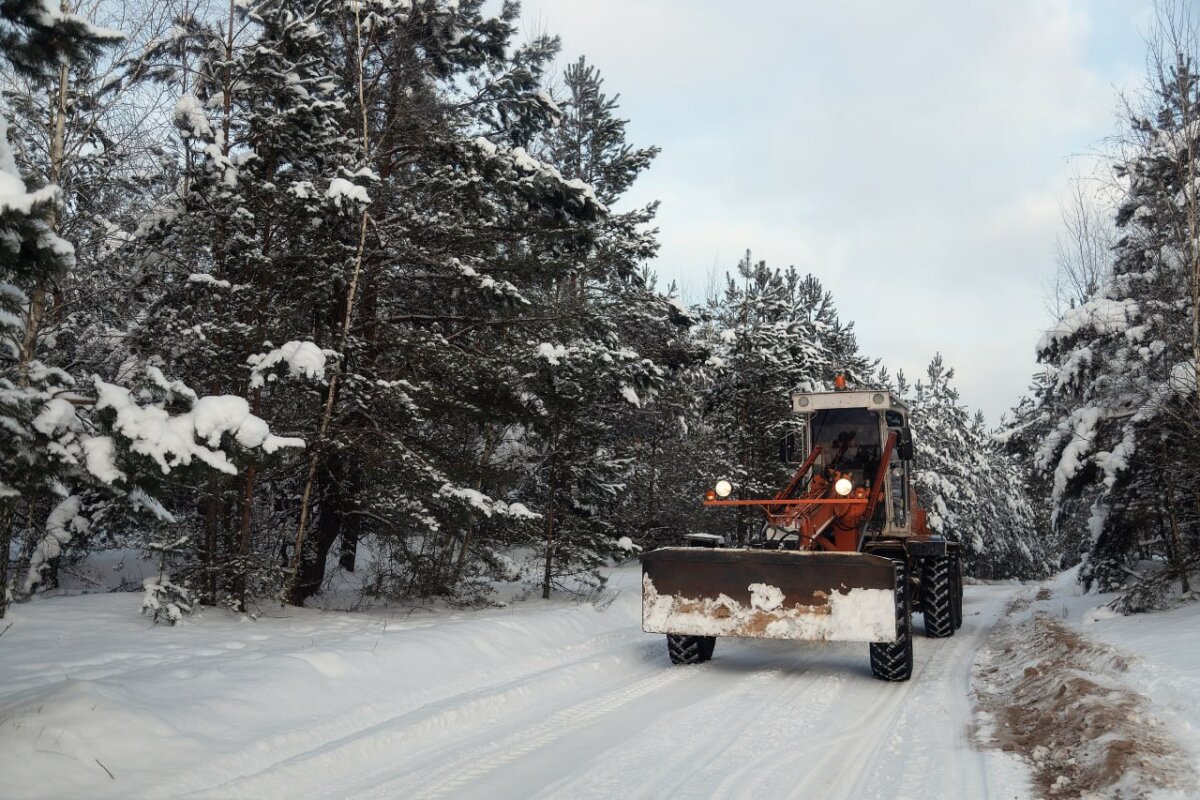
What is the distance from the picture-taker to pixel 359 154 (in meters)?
10.5

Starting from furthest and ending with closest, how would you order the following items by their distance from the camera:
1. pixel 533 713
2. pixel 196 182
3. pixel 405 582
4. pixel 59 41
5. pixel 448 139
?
pixel 405 582 < pixel 448 139 < pixel 196 182 < pixel 533 713 < pixel 59 41

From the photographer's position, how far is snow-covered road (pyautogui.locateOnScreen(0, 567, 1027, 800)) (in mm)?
4543

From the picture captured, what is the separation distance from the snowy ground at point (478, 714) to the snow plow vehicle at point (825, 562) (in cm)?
52

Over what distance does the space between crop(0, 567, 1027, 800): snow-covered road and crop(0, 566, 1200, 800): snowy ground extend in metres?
0.02

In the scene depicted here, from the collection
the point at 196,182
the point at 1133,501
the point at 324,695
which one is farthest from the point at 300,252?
the point at 1133,501

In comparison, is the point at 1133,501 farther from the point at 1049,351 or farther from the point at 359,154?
the point at 359,154

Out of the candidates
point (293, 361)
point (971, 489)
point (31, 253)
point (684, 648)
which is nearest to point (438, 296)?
point (293, 361)

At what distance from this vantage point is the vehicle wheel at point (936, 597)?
11.2m

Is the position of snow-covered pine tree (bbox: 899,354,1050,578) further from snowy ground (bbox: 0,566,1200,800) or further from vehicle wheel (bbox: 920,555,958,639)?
snowy ground (bbox: 0,566,1200,800)

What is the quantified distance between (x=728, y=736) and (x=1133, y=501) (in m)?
10.5

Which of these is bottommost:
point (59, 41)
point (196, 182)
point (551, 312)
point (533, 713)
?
point (533, 713)

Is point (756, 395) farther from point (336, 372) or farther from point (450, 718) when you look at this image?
point (450, 718)

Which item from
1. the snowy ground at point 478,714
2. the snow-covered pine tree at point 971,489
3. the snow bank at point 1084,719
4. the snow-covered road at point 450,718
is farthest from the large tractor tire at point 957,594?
the snow-covered pine tree at point 971,489

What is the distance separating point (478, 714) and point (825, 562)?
349cm
